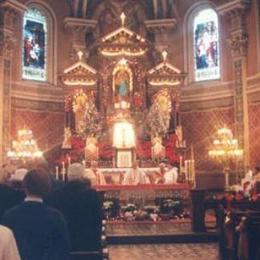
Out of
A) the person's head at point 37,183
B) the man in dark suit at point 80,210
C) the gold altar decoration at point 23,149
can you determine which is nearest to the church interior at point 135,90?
the gold altar decoration at point 23,149

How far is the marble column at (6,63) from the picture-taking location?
18906 millimetres

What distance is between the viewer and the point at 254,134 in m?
19.3

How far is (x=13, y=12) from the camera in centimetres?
2005

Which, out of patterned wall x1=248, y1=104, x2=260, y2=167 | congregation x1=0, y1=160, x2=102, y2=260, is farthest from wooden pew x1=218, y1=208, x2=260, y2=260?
patterned wall x1=248, y1=104, x2=260, y2=167

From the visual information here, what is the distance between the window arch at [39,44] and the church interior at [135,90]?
1.7 inches

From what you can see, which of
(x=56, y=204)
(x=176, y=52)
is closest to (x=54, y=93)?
(x=176, y=52)

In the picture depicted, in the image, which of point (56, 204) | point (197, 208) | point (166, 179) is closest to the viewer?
point (56, 204)

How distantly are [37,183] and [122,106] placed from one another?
17.3 meters

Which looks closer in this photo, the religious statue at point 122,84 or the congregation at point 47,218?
the congregation at point 47,218

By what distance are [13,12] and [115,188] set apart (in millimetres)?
8635

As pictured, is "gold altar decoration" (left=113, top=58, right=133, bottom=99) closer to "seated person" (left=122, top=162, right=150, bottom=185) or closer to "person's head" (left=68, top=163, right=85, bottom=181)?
"seated person" (left=122, top=162, right=150, bottom=185)

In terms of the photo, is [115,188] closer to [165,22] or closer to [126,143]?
[126,143]

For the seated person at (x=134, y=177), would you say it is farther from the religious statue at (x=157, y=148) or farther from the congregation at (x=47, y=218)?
the congregation at (x=47, y=218)

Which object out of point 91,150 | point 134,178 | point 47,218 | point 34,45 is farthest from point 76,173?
point 34,45
